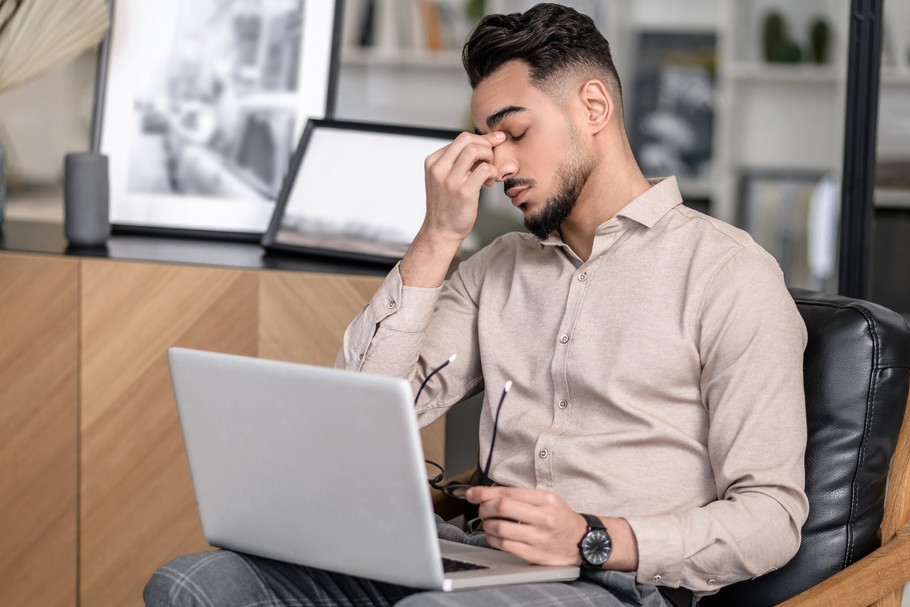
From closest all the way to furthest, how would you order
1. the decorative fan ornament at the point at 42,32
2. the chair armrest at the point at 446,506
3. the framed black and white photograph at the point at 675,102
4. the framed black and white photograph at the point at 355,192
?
the chair armrest at the point at 446,506, the framed black and white photograph at the point at 355,192, the decorative fan ornament at the point at 42,32, the framed black and white photograph at the point at 675,102

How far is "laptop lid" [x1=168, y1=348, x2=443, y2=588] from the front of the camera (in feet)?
3.90

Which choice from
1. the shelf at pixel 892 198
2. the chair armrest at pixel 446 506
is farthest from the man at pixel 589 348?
the shelf at pixel 892 198

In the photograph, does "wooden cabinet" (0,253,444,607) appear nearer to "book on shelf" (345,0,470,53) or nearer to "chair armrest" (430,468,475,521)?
"chair armrest" (430,468,475,521)

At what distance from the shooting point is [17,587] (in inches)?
89.0

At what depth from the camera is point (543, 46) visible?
1.61m

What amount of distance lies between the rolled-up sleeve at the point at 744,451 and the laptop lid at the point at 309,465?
1.02 feet

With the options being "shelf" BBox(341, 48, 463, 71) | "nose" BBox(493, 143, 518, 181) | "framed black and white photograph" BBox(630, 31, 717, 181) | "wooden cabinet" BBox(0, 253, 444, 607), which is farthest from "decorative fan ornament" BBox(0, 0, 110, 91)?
"framed black and white photograph" BBox(630, 31, 717, 181)

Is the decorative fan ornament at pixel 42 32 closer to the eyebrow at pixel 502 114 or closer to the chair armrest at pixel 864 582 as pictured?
the eyebrow at pixel 502 114

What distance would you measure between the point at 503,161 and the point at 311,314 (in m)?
0.65

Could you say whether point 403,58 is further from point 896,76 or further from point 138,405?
point 138,405

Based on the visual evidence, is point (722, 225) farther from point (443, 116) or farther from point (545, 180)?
point (443, 116)

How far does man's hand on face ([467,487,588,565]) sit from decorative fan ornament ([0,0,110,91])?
1.58m

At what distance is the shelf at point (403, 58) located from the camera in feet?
15.8

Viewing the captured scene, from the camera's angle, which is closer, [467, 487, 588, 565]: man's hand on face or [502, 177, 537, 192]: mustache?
[467, 487, 588, 565]: man's hand on face
